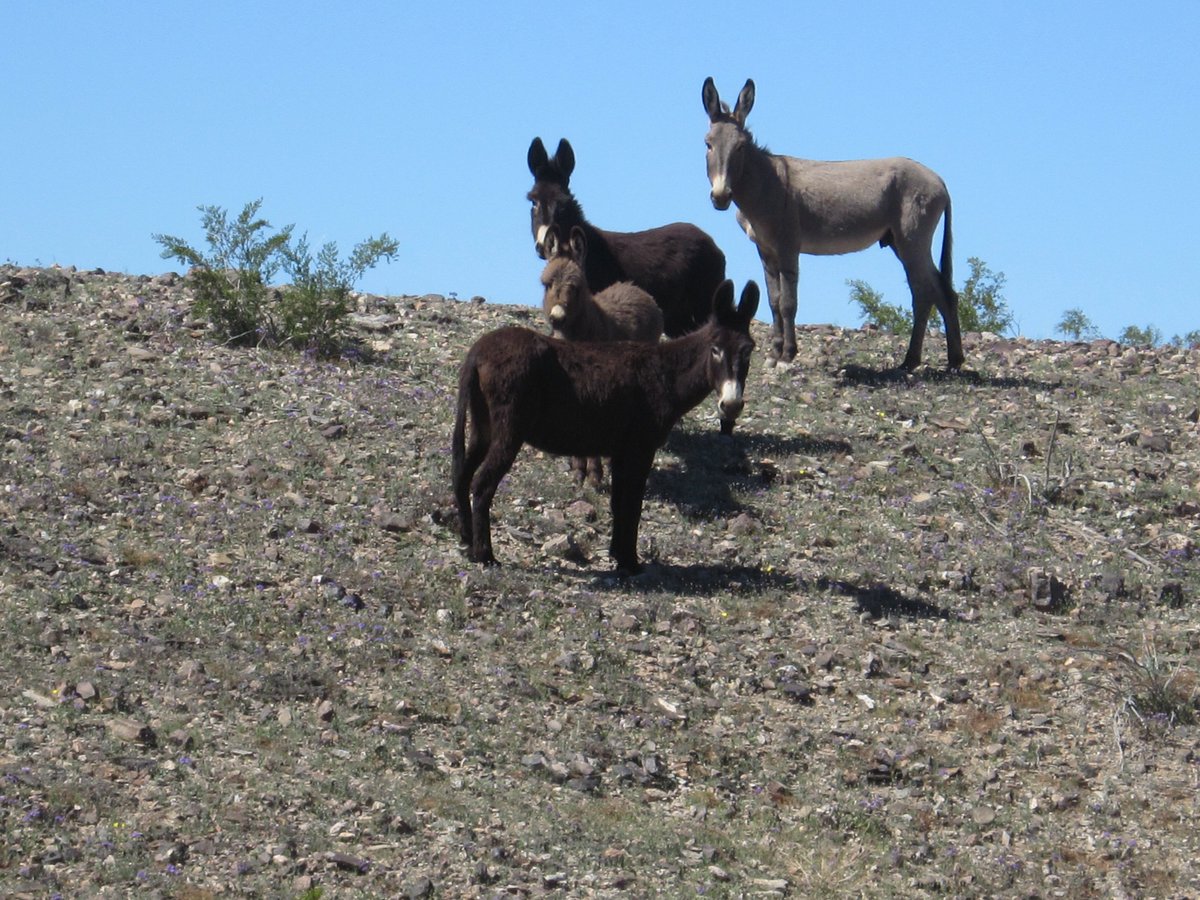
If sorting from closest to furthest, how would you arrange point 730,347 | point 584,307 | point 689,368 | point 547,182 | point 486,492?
point 486,492, point 730,347, point 689,368, point 584,307, point 547,182

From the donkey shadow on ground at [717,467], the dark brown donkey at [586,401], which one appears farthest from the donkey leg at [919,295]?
the dark brown donkey at [586,401]

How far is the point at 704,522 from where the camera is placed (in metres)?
12.3

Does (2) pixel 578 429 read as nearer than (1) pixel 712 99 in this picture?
Yes

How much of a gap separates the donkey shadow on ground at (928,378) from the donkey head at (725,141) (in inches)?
85.9

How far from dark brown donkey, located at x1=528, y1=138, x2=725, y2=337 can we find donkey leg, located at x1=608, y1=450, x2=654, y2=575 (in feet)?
12.2

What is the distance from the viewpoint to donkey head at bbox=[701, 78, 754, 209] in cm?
1614

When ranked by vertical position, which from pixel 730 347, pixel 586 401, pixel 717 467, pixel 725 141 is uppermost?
pixel 725 141

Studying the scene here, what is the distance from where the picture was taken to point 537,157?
14.9 m

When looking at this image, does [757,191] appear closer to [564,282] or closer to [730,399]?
[564,282]

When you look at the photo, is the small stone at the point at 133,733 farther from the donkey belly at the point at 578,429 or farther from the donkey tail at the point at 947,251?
the donkey tail at the point at 947,251

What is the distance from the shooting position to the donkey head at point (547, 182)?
14523 millimetres

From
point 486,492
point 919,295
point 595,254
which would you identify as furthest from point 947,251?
point 486,492

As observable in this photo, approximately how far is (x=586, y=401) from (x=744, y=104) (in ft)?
21.9

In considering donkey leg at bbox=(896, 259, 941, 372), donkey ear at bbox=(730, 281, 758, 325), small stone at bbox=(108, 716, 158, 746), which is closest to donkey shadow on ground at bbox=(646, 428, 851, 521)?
donkey ear at bbox=(730, 281, 758, 325)
